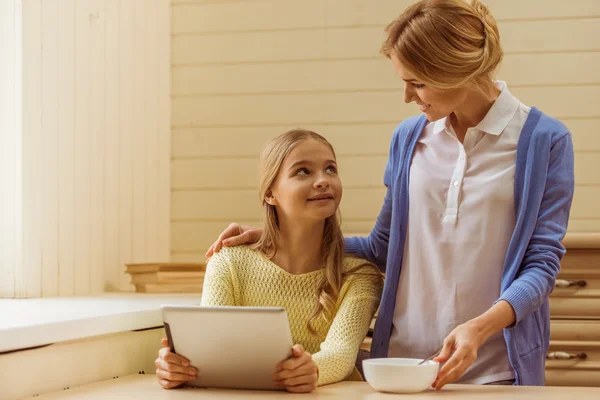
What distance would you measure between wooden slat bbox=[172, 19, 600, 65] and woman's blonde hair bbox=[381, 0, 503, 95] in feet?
4.30

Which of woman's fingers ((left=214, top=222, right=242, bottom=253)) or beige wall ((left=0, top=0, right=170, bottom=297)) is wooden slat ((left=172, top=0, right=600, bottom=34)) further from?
woman's fingers ((left=214, top=222, right=242, bottom=253))

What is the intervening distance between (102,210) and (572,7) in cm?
170

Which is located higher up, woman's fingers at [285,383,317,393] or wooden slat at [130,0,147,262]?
wooden slat at [130,0,147,262]

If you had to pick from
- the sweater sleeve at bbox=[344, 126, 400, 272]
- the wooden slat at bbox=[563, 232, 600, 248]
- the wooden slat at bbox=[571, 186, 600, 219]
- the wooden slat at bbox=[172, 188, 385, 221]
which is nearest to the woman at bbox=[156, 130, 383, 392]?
the sweater sleeve at bbox=[344, 126, 400, 272]

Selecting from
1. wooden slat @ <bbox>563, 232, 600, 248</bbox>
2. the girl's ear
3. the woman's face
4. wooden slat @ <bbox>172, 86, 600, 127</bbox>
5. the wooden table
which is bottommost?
the wooden table

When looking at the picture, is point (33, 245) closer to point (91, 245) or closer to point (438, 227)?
point (91, 245)

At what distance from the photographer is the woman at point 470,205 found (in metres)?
1.62

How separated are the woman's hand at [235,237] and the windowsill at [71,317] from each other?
0.21 meters

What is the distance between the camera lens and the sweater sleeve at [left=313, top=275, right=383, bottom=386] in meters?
1.54

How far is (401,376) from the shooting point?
139 centimetres

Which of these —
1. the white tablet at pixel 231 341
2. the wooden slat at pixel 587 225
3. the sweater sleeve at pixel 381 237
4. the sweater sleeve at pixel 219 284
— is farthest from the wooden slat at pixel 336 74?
the white tablet at pixel 231 341

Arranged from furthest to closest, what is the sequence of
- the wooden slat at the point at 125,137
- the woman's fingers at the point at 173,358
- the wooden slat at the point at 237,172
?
the wooden slat at the point at 237,172 → the wooden slat at the point at 125,137 → the woman's fingers at the point at 173,358

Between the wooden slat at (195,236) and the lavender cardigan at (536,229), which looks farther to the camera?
the wooden slat at (195,236)

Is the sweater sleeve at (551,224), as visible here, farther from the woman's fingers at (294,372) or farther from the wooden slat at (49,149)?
the wooden slat at (49,149)
